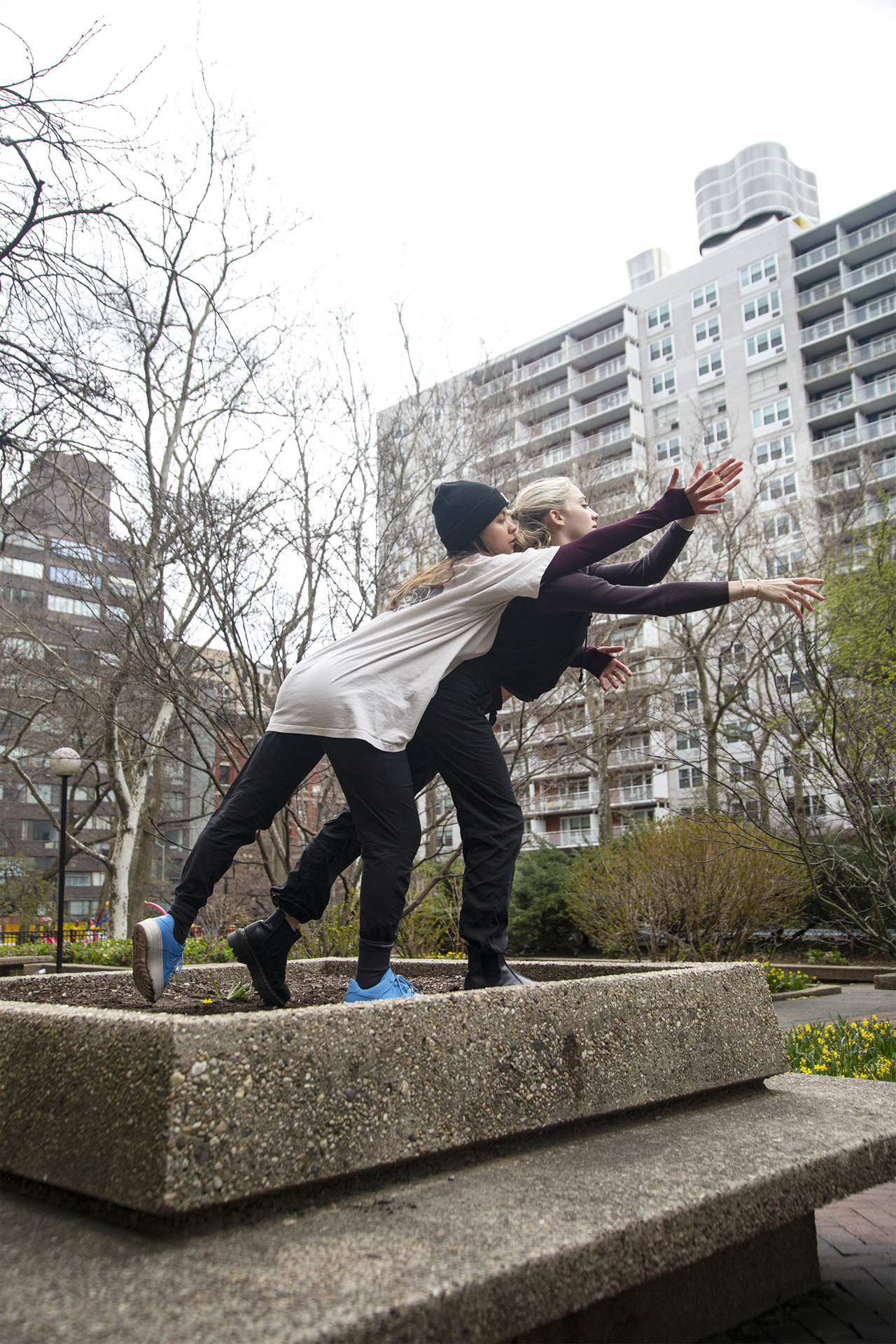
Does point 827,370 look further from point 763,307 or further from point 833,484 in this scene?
point 833,484

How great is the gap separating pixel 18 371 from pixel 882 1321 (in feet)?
18.7

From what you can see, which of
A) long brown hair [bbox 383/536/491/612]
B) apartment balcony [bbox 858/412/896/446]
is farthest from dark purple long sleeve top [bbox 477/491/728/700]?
apartment balcony [bbox 858/412/896/446]

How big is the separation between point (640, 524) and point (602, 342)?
61519 millimetres

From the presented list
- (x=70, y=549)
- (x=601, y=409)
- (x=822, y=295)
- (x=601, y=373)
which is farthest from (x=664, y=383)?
(x=70, y=549)

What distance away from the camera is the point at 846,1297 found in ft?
8.14

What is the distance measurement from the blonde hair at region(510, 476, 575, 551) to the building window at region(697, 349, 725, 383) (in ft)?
181

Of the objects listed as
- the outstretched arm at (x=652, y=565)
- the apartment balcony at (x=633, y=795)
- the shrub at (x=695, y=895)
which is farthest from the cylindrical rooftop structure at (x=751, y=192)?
the outstretched arm at (x=652, y=565)

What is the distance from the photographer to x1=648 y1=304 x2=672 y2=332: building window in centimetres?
5838

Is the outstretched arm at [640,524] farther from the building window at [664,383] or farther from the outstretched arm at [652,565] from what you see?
the building window at [664,383]

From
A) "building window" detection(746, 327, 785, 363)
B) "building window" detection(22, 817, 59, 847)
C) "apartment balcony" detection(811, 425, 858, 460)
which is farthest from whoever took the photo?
"building window" detection(22, 817, 59, 847)

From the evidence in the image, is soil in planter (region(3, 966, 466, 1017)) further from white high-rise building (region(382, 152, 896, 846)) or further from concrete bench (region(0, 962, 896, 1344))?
white high-rise building (region(382, 152, 896, 846))

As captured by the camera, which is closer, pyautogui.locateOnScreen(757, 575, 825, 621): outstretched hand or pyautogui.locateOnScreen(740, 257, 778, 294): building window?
pyautogui.locateOnScreen(757, 575, 825, 621): outstretched hand

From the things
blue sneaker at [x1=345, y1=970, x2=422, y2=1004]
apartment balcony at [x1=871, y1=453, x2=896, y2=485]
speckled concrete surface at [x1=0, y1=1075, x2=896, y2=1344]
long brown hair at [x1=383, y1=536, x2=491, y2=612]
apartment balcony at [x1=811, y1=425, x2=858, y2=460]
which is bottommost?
speckled concrete surface at [x1=0, y1=1075, x2=896, y2=1344]

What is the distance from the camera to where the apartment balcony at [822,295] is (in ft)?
169
